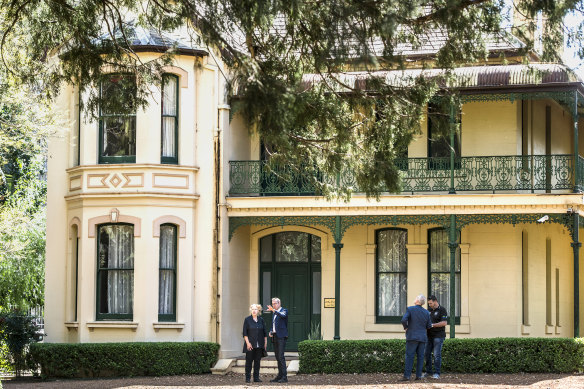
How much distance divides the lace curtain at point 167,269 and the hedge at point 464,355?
326 cm

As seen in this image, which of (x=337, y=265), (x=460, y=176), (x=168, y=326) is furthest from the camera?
(x=337, y=265)

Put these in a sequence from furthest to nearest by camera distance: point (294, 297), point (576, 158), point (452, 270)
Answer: point (294, 297) → point (452, 270) → point (576, 158)

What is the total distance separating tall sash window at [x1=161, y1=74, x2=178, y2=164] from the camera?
78.8 feet

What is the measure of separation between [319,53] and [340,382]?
28.3ft

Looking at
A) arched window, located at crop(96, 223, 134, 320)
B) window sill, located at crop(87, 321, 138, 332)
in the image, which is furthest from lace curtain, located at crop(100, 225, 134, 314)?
window sill, located at crop(87, 321, 138, 332)

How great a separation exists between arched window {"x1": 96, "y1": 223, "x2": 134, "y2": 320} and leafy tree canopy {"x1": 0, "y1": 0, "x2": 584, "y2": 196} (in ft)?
21.5

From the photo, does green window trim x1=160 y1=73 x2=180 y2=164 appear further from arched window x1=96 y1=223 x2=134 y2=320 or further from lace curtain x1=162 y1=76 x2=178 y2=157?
arched window x1=96 y1=223 x2=134 y2=320

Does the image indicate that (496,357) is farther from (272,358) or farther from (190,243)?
(190,243)

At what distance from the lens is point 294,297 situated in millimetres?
25844

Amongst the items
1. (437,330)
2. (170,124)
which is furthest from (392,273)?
(170,124)

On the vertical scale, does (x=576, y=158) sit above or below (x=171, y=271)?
above

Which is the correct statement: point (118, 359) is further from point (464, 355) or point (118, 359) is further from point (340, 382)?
point (464, 355)

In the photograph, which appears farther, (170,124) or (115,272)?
(170,124)

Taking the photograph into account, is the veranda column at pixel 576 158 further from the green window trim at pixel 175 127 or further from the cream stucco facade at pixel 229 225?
the green window trim at pixel 175 127
